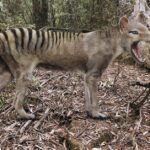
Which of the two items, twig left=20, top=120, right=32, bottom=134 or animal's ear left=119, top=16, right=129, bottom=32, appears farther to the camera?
animal's ear left=119, top=16, right=129, bottom=32

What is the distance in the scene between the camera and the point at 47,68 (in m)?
7.42

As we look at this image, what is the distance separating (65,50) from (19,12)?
748 cm

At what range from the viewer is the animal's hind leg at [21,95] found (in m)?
7.12

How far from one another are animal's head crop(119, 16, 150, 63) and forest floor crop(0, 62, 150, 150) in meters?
1.07

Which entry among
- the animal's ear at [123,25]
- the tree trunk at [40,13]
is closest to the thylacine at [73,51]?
the animal's ear at [123,25]

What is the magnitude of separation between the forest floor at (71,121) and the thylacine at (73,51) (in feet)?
1.03

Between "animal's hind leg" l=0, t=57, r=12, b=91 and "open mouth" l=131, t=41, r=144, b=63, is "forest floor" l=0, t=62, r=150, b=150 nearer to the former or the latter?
"animal's hind leg" l=0, t=57, r=12, b=91

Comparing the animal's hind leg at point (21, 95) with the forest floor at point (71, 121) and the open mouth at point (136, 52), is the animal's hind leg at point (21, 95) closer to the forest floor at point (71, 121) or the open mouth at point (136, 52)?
the forest floor at point (71, 121)

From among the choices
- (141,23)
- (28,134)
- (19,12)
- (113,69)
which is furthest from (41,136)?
(19,12)

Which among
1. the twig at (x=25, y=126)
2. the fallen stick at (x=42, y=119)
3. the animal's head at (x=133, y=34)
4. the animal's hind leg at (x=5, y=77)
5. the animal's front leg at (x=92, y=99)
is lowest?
the fallen stick at (x=42, y=119)

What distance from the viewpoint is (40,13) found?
13.3m

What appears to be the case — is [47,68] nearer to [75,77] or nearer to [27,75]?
[27,75]

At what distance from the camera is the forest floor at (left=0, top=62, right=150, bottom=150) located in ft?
21.1

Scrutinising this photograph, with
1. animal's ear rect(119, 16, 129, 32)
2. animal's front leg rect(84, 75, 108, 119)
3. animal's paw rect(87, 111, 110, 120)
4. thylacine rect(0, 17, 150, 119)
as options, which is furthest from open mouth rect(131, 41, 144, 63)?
animal's paw rect(87, 111, 110, 120)
